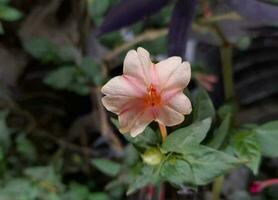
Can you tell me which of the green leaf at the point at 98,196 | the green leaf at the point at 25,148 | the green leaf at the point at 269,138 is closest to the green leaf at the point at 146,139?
the green leaf at the point at 269,138

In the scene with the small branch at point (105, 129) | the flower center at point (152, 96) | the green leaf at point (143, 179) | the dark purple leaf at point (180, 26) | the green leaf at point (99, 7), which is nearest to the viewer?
the flower center at point (152, 96)

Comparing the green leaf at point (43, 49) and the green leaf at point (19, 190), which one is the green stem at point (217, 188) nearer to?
the green leaf at point (19, 190)

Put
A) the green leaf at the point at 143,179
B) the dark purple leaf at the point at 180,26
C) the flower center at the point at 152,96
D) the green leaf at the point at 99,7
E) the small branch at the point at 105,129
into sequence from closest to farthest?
the flower center at the point at 152,96 → the green leaf at the point at 143,179 → the dark purple leaf at the point at 180,26 → the green leaf at the point at 99,7 → the small branch at the point at 105,129

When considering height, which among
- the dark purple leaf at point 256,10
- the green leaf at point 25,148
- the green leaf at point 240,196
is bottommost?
the green leaf at point 240,196

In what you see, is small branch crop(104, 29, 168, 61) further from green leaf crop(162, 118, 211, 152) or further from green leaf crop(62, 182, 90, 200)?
green leaf crop(162, 118, 211, 152)

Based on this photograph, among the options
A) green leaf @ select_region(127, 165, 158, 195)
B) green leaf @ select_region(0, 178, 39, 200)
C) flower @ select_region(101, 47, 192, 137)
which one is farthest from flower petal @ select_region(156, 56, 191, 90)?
green leaf @ select_region(0, 178, 39, 200)

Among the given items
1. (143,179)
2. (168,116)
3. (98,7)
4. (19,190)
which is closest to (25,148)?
(19,190)

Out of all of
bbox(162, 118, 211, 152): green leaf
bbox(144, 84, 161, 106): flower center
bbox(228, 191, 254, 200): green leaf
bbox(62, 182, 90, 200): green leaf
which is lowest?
bbox(228, 191, 254, 200): green leaf
